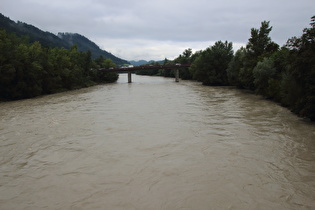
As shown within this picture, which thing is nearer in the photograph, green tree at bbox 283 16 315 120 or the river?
the river

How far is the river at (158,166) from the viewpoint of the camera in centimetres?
809

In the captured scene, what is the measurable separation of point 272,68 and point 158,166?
30.3 meters

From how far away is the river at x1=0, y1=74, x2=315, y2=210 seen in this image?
8090 millimetres

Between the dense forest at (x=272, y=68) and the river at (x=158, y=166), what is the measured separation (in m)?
3.71

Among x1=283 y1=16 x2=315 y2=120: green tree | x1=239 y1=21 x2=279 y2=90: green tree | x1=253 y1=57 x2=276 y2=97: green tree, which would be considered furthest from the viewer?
x1=239 y1=21 x2=279 y2=90: green tree

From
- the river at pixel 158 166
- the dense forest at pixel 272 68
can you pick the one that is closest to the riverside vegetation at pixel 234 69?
the dense forest at pixel 272 68

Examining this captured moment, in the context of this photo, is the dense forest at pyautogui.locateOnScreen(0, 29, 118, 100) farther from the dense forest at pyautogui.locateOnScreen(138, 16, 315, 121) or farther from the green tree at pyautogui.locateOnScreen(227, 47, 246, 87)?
the green tree at pyautogui.locateOnScreen(227, 47, 246, 87)

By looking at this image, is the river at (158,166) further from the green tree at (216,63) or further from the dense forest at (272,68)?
the green tree at (216,63)

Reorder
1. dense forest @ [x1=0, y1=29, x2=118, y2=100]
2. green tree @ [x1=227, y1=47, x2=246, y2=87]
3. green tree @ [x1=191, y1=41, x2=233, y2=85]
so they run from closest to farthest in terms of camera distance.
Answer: dense forest @ [x1=0, y1=29, x2=118, y2=100]
green tree @ [x1=227, y1=47, x2=246, y2=87]
green tree @ [x1=191, y1=41, x2=233, y2=85]

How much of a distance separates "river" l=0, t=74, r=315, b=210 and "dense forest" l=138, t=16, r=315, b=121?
12.2 feet

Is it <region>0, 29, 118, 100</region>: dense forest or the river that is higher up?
<region>0, 29, 118, 100</region>: dense forest

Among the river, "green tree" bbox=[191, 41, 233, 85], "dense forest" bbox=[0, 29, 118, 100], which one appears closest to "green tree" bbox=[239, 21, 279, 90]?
"green tree" bbox=[191, 41, 233, 85]

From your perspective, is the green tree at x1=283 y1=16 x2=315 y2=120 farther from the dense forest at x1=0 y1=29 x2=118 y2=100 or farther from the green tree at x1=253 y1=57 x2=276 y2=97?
the dense forest at x1=0 y1=29 x2=118 y2=100

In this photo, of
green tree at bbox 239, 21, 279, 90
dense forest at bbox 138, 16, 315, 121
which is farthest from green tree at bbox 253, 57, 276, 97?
green tree at bbox 239, 21, 279, 90
